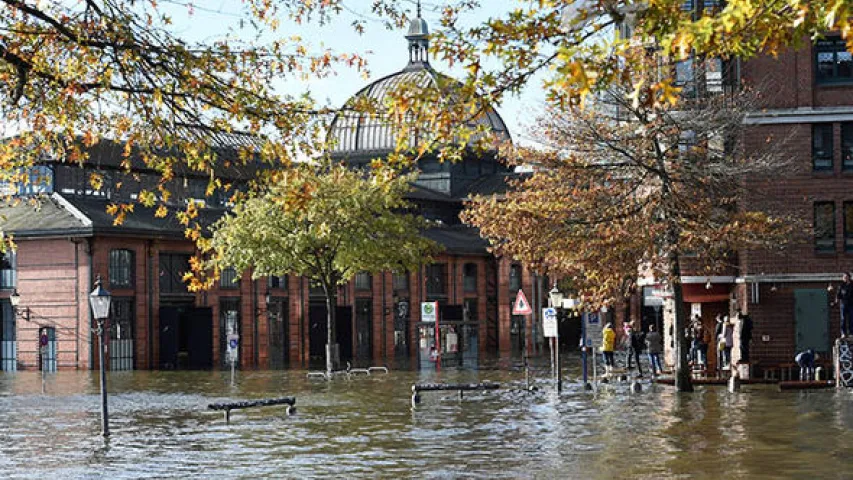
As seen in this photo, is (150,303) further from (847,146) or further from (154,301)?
(847,146)

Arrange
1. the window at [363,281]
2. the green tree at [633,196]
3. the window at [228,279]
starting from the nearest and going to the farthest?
the green tree at [633,196]
the window at [228,279]
the window at [363,281]

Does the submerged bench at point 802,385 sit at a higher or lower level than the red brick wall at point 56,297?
lower

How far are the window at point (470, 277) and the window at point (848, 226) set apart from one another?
4553 cm

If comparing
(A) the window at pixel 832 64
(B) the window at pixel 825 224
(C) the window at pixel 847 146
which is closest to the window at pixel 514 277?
(B) the window at pixel 825 224

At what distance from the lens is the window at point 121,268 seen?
63781mm

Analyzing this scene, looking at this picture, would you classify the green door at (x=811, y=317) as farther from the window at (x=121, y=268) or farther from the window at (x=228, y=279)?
the window at (x=228, y=279)

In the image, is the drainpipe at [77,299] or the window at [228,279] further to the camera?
the window at [228,279]

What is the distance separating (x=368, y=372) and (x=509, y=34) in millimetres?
42249

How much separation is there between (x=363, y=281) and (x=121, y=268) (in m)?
18.3

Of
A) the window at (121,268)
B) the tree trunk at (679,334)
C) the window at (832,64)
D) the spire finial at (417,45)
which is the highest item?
the spire finial at (417,45)

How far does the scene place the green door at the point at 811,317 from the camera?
142 feet

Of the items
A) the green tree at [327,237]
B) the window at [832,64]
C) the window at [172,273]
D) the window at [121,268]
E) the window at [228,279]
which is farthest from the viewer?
the window at [228,279]

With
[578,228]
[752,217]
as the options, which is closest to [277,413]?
[578,228]

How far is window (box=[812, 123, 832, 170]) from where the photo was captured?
4341cm
